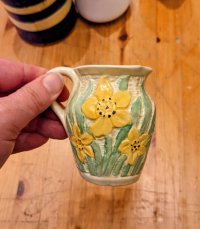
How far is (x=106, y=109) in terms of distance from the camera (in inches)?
17.2

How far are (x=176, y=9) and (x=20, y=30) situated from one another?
390 mm

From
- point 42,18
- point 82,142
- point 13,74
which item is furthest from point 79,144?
point 42,18

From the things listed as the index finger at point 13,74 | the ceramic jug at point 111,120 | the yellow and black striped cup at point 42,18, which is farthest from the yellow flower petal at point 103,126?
the yellow and black striped cup at point 42,18

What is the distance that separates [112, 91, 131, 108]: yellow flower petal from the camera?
0.44 m

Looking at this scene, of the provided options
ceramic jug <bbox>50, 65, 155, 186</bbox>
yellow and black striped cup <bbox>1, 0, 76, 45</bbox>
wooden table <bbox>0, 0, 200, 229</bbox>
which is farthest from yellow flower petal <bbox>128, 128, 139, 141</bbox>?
yellow and black striped cup <bbox>1, 0, 76, 45</bbox>

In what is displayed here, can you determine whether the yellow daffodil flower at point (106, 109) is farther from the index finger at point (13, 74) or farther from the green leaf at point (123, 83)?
the index finger at point (13, 74)

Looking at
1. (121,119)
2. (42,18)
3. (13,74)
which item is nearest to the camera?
(121,119)

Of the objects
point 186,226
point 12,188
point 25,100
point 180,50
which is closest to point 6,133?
point 25,100

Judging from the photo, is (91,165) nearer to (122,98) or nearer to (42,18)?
(122,98)

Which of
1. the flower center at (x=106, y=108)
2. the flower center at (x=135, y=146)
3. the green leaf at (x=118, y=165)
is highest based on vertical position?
the flower center at (x=106, y=108)

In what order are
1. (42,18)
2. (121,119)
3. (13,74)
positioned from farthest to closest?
(42,18) → (13,74) → (121,119)

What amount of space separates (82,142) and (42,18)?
42 cm

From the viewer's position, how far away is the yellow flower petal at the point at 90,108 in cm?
44

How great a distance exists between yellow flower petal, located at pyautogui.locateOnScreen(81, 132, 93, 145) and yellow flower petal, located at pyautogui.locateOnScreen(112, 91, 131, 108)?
0.05m
